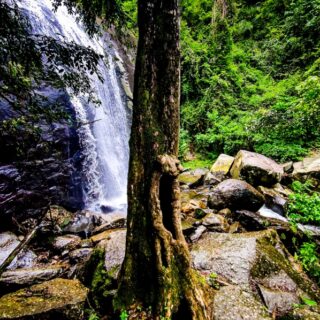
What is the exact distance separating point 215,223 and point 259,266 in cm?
163

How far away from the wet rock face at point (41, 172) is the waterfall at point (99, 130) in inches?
21.4

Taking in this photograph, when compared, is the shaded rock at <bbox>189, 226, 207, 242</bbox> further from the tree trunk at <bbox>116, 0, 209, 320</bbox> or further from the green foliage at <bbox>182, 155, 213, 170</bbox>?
the green foliage at <bbox>182, 155, 213, 170</bbox>

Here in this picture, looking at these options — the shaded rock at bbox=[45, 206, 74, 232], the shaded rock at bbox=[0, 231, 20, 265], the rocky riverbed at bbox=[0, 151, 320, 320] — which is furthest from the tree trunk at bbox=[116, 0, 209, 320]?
the shaded rock at bbox=[45, 206, 74, 232]

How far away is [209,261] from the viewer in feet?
12.3

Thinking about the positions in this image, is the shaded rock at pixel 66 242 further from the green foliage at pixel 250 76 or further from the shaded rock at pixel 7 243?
the green foliage at pixel 250 76

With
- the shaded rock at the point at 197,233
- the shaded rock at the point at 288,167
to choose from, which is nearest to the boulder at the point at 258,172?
the shaded rock at the point at 288,167

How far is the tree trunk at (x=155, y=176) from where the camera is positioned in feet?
8.32

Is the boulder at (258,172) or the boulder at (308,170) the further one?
the boulder at (308,170)

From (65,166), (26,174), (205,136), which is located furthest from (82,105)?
(205,136)

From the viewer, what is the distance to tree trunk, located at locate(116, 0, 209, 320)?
2.54 m

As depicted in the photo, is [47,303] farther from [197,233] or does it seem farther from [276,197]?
[276,197]

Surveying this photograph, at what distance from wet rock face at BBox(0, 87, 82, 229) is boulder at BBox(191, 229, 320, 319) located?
4.20 meters

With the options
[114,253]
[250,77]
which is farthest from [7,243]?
[250,77]

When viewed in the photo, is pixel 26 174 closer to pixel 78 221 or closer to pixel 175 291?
pixel 78 221
